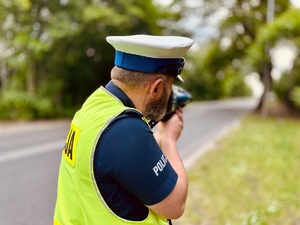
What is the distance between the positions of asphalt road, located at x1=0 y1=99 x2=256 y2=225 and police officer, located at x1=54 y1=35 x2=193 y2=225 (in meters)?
3.18

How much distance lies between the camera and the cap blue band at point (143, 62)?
1159 millimetres

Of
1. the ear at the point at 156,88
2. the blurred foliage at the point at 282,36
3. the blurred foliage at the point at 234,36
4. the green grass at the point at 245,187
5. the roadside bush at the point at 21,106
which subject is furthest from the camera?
the blurred foliage at the point at 234,36

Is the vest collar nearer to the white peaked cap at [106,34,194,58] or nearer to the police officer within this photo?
the police officer

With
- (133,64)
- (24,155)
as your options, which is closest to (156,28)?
(24,155)

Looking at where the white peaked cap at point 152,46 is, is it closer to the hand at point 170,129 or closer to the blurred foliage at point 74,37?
the hand at point 170,129

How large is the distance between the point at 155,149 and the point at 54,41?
1431cm

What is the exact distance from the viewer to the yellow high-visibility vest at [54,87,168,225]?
3.70 ft

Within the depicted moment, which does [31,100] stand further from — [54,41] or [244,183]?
[244,183]

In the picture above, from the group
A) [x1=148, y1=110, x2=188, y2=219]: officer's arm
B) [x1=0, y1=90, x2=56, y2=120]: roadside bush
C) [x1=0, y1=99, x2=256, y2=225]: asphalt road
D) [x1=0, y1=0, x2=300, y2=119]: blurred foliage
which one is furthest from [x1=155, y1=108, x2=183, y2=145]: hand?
[x1=0, y1=90, x2=56, y2=120]: roadside bush

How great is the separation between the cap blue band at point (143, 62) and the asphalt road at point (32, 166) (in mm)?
3370

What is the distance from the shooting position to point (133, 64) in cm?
117

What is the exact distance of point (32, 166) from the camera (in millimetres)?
6609

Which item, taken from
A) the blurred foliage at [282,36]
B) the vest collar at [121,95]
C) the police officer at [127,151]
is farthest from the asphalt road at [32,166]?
the blurred foliage at [282,36]

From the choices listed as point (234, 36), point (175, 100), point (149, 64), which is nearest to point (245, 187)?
point (175, 100)
